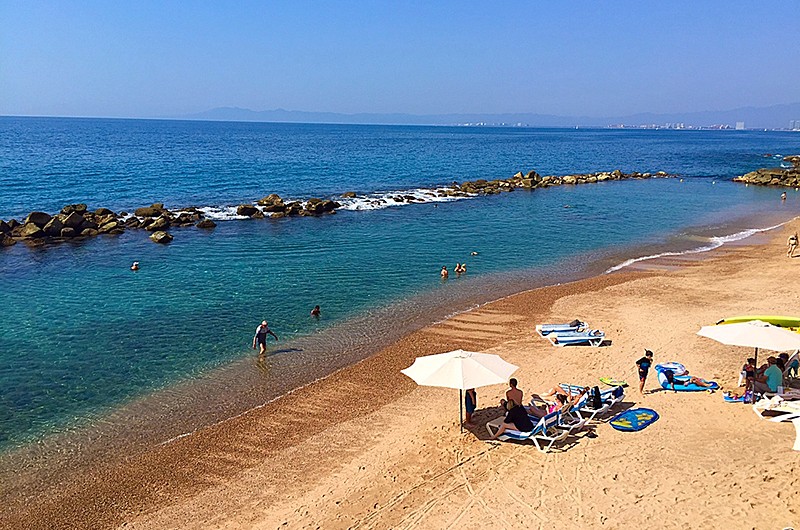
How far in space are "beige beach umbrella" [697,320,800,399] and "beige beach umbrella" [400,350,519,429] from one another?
5695 mm

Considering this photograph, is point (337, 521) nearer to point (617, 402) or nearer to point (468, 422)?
point (468, 422)

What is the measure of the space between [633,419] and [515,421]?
9.73ft

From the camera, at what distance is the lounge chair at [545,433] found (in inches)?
499

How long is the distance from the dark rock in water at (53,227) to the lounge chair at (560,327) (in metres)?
33.6

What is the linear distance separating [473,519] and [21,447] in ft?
36.9

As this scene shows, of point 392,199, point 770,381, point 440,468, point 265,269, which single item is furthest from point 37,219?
point 770,381

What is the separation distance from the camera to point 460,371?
12664 mm

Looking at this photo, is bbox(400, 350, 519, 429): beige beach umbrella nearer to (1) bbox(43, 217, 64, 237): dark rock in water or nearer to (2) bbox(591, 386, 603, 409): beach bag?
(2) bbox(591, 386, 603, 409): beach bag

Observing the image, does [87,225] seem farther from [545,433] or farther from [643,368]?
[643,368]

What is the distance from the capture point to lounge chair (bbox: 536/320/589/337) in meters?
19.4

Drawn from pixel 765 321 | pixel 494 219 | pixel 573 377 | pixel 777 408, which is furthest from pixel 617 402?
pixel 494 219

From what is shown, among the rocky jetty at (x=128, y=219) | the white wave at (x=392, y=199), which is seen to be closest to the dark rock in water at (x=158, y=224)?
the rocky jetty at (x=128, y=219)

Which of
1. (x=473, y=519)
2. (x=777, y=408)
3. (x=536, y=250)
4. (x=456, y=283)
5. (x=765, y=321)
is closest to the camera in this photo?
(x=473, y=519)

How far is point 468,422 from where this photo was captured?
1378 cm
